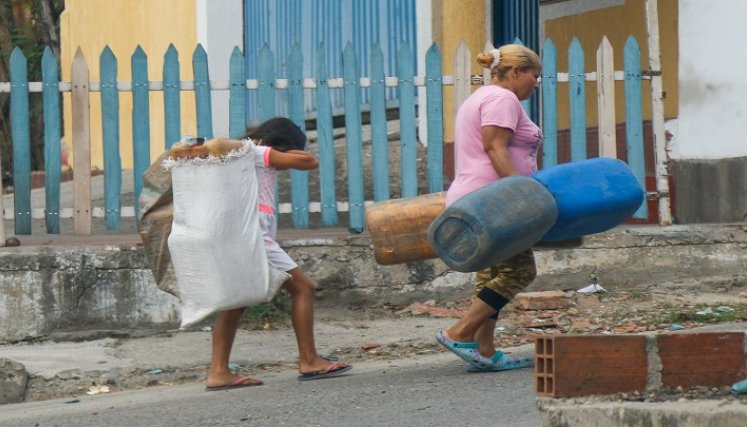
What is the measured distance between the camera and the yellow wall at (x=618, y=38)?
9.14m

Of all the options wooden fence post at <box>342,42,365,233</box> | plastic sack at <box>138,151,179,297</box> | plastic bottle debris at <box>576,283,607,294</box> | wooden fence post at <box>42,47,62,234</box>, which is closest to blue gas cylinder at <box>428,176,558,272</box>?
plastic sack at <box>138,151,179,297</box>

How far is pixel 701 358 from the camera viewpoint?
469 cm

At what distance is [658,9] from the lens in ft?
30.5

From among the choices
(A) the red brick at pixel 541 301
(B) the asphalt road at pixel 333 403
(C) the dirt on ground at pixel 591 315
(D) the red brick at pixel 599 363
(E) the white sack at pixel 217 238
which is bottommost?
(B) the asphalt road at pixel 333 403

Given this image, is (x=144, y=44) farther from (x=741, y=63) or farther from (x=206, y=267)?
(x=206, y=267)

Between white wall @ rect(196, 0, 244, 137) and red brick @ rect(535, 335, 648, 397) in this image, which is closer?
red brick @ rect(535, 335, 648, 397)

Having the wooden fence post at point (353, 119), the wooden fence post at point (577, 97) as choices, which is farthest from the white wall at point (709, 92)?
the wooden fence post at point (353, 119)

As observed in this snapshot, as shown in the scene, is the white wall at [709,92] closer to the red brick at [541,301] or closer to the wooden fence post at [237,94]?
the red brick at [541,301]

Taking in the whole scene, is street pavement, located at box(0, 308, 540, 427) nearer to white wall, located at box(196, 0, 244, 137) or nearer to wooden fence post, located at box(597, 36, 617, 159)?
wooden fence post, located at box(597, 36, 617, 159)

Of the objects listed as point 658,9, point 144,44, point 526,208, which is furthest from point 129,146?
point 526,208

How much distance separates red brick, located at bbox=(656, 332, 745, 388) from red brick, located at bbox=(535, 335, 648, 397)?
0.27ft

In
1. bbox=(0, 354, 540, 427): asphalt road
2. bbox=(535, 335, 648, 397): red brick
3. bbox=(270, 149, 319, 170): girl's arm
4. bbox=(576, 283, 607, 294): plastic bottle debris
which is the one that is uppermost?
bbox=(270, 149, 319, 170): girl's arm

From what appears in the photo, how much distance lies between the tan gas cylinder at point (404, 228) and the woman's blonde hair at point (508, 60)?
73 centimetres

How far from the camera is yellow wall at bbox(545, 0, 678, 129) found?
30.0ft
